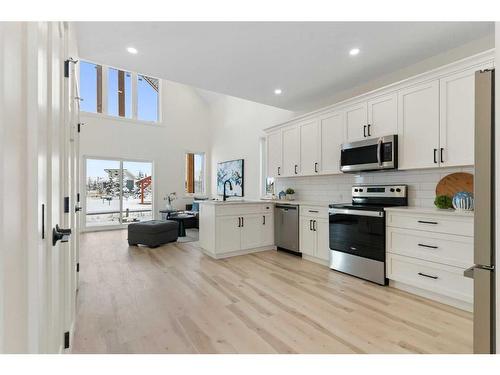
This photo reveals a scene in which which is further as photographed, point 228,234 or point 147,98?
point 147,98

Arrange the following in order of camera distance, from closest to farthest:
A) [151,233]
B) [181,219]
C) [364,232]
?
[364,232] → [151,233] → [181,219]

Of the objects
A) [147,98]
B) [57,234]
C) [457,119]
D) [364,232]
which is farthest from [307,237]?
[147,98]

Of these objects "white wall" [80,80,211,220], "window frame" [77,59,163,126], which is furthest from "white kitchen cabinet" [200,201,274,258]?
"window frame" [77,59,163,126]

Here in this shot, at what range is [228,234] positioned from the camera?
407 cm

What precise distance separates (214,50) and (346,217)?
2.60 metres

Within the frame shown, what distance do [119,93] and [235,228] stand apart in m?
5.92

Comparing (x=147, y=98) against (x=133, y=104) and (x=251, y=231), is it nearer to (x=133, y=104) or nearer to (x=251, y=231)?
(x=133, y=104)

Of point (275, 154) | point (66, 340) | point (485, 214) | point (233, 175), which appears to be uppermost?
point (275, 154)

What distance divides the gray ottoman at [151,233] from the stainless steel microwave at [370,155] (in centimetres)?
344

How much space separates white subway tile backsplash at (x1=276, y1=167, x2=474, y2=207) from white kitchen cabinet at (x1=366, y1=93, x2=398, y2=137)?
589 millimetres

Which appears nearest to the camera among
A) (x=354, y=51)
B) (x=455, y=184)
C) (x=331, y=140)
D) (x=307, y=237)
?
(x=455, y=184)

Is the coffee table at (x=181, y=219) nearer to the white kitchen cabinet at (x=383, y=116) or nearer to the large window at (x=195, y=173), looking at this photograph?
the large window at (x=195, y=173)

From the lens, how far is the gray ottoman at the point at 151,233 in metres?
4.71

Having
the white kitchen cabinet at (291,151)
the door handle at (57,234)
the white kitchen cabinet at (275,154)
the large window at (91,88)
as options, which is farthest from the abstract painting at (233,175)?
the door handle at (57,234)
